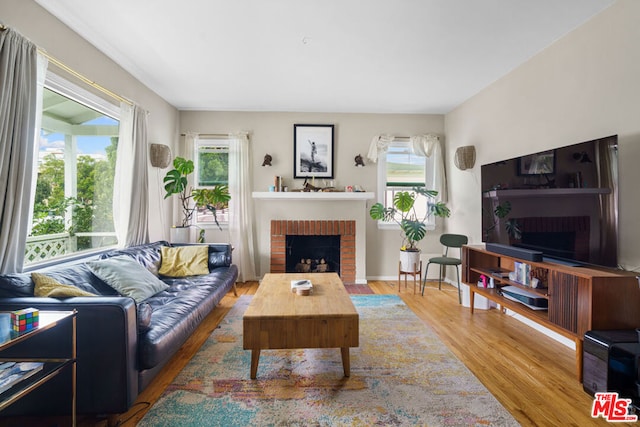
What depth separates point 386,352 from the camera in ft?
7.78

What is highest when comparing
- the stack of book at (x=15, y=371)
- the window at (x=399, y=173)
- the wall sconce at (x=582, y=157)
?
the window at (x=399, y=173)

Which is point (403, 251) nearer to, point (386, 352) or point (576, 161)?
point (386, 352)

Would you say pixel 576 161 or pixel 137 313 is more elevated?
pixel 576 161

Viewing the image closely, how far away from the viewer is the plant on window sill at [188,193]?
3.88m

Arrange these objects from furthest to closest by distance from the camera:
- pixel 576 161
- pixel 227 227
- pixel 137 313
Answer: pixel 227 227, pixel 576 161, pixel 137 313

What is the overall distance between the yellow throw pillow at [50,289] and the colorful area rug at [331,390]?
0.83 m

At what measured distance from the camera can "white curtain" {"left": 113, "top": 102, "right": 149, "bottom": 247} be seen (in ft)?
10.4

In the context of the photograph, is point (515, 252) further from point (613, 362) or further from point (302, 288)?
point (302, 288)

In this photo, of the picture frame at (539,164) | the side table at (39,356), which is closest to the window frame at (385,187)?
the picture frame at (539,164)

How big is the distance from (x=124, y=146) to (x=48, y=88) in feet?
3.05

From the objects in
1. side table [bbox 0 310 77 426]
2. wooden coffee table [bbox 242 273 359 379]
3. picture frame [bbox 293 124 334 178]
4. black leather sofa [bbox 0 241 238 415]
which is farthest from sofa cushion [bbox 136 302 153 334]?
picture frame [bbox 293 124 334 178]

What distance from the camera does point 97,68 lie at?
112 inches

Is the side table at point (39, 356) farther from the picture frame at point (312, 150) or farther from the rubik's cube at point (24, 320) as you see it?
the picture frame at point (312, 150)

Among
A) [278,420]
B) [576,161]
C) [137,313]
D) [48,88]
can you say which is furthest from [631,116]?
[48,88]
